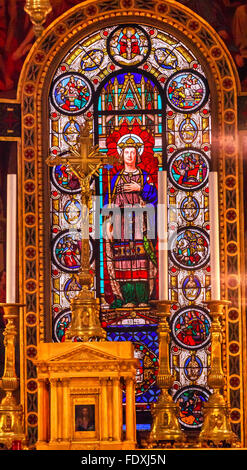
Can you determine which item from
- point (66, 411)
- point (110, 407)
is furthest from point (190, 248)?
point (66, 411)

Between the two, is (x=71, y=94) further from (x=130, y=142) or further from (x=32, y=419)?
(x=32, y=419)

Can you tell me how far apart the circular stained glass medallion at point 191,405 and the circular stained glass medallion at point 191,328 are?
55 centimetres

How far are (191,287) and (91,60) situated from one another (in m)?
3.30

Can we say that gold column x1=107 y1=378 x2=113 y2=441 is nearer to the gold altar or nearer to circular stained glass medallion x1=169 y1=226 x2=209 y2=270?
the gold altar

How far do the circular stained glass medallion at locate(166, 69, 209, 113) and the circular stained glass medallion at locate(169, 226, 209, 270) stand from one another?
161 cm

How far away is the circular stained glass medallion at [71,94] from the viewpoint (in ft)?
49.4

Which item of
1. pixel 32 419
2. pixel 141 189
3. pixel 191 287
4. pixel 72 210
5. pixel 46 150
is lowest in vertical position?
pixel 32 419

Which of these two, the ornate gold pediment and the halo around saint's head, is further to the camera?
the halo around saint's head

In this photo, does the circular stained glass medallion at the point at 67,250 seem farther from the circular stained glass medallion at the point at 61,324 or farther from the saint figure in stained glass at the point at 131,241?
the circular stained glass medallion at the point at 61,324

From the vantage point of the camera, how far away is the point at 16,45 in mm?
14867

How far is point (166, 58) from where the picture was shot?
15.1 metres

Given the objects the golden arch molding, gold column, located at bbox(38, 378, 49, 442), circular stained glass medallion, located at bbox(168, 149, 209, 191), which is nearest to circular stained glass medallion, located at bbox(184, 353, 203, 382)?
the golden arch molding

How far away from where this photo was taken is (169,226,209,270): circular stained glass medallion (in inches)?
576
